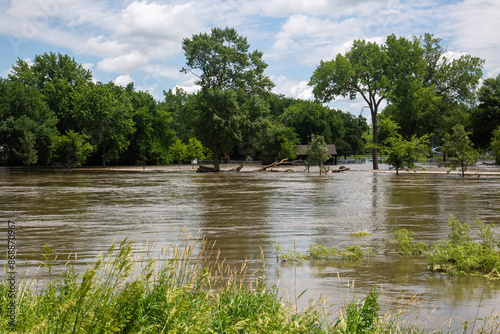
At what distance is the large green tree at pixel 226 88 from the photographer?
61.8m

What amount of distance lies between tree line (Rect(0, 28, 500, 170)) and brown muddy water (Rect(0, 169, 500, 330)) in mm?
32298

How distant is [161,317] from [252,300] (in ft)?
4.07

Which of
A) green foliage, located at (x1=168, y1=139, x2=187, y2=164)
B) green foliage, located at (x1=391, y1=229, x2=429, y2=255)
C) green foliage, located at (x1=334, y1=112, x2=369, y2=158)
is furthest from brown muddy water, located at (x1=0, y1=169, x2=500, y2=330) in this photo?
green foliage, located at (x1=334, y1=112, x2=369, y2=158)

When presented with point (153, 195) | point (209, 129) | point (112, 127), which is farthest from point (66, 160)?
point (153, 195)

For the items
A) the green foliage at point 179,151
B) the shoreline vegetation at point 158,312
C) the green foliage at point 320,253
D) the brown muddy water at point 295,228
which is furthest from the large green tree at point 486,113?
the shoreline vegetation at point 158,312

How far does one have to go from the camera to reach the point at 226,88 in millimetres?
64562

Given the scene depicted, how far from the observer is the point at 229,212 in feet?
64.6

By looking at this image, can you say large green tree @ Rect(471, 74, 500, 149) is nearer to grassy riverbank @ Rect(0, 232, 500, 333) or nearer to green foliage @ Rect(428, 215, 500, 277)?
green foliage @ Rect(428, 215, 500, 277)

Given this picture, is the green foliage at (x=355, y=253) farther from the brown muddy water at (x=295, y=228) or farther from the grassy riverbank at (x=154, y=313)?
the grassy riverbank at (x=154, y=313)

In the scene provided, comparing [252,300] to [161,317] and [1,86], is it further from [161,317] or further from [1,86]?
[1,86]

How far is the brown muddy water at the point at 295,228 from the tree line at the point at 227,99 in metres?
32.3

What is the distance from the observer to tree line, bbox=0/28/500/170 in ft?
207

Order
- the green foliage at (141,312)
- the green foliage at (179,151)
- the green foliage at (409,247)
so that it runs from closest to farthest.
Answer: the green foliage at (141,312) → the green foliage at (409,247) → the green foliage at (179,151)

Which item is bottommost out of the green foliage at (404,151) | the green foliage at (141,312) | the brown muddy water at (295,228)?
the brown muddy water at (295,228)
